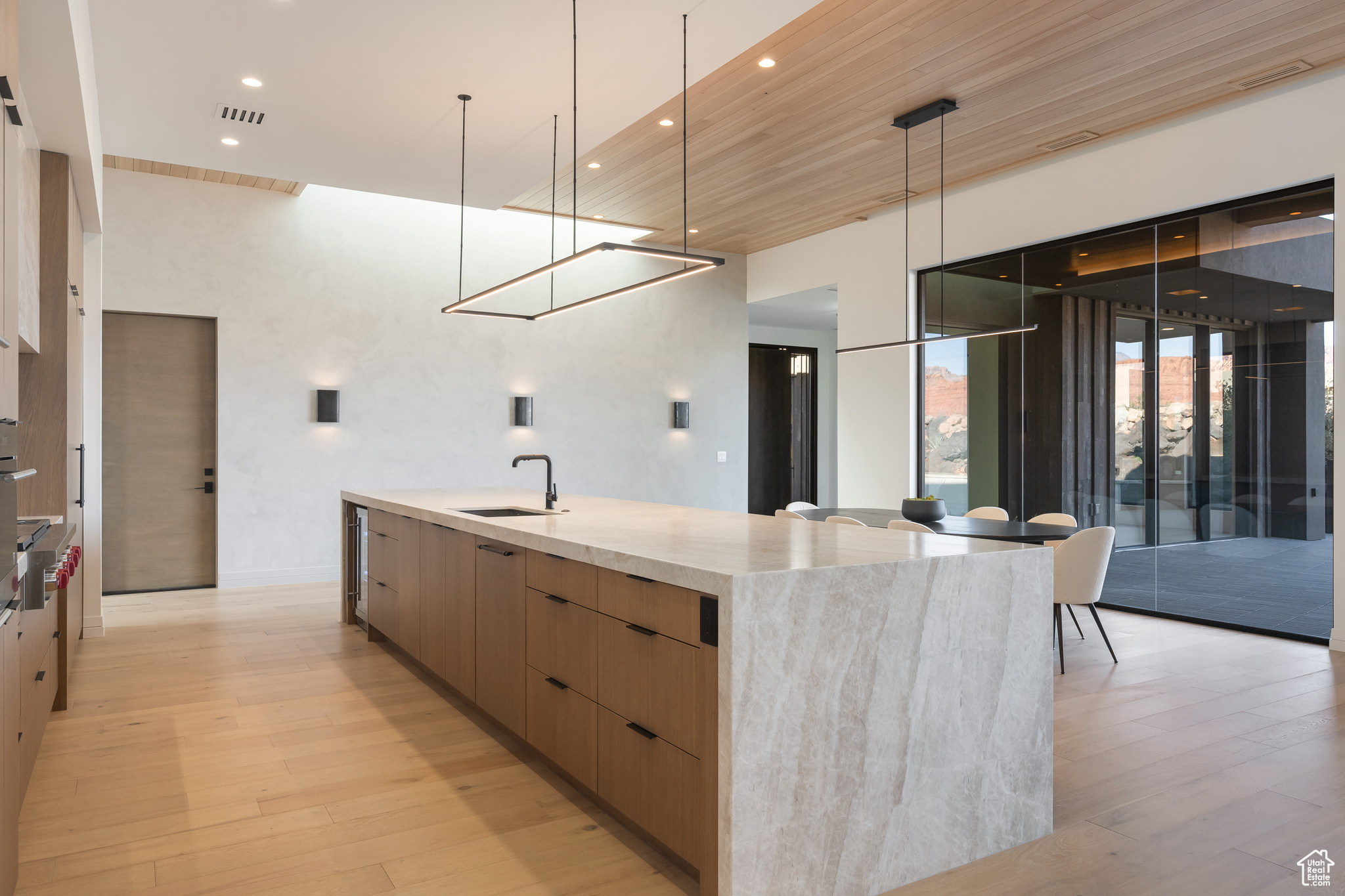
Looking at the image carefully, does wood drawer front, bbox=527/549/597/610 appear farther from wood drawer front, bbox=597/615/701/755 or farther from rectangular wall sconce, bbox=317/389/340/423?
rectangular wall sconce, bbox=317/389/340/423

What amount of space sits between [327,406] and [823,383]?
690 cm

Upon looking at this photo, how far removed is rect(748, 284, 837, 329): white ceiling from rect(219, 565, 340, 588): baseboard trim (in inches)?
199

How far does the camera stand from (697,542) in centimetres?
257

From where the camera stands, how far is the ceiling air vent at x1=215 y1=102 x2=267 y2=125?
179 inches

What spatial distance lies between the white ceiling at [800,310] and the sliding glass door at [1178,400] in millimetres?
1996

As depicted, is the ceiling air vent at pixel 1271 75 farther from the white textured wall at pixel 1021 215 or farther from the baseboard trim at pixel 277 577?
the baseboard trim at pixel 277 577

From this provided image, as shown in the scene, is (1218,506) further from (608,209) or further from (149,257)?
(149,257)

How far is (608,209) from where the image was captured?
7367 millimetres

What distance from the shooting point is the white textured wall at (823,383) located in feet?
37.0

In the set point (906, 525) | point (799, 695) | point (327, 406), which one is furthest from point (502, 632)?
point (327, 406)

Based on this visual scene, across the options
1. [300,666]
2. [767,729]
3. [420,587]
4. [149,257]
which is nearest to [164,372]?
[149,257]

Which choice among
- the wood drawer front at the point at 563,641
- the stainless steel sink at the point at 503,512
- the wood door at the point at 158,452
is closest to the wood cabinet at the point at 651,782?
the wood drawer front at the point at 563,641

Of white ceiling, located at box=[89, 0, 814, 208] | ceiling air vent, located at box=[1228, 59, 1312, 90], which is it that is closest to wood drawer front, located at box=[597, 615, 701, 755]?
white ceiling, located at box=[89, 0, 814, 208]

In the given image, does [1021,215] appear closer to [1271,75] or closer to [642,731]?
[1271,75]
